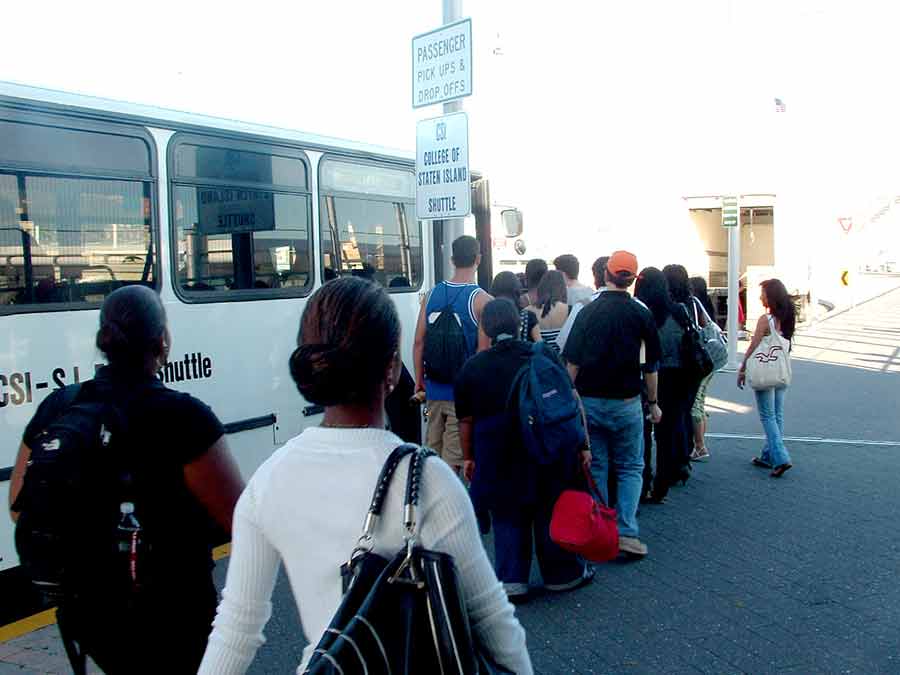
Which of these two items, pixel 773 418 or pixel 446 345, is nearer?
pixel 446 345

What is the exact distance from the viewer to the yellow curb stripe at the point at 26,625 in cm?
492

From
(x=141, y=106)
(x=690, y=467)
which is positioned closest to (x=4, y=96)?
(x=141, y=106)

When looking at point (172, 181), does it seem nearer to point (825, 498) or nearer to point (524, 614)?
point (524, 614)

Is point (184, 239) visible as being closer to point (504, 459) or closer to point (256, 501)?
point (504, 459)

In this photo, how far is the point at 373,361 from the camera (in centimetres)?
186

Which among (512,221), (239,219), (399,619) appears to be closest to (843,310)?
(512,221)

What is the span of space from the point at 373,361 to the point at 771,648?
11.5 ft

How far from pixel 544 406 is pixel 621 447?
1.35 metres

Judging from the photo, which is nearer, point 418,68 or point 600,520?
point 600,520

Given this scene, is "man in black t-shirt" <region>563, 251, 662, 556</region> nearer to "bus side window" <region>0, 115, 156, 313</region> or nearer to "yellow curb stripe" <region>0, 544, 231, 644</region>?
"yellow curb stripe" <region>0, 544, 231, 644</region>

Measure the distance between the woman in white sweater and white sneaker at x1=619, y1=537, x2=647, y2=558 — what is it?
13.7ft

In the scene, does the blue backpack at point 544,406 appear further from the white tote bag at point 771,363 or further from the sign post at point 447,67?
the white tote bag at point 771,363

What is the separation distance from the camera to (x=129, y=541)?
8.01 feet

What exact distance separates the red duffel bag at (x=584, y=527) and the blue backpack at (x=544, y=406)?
0.34 m
